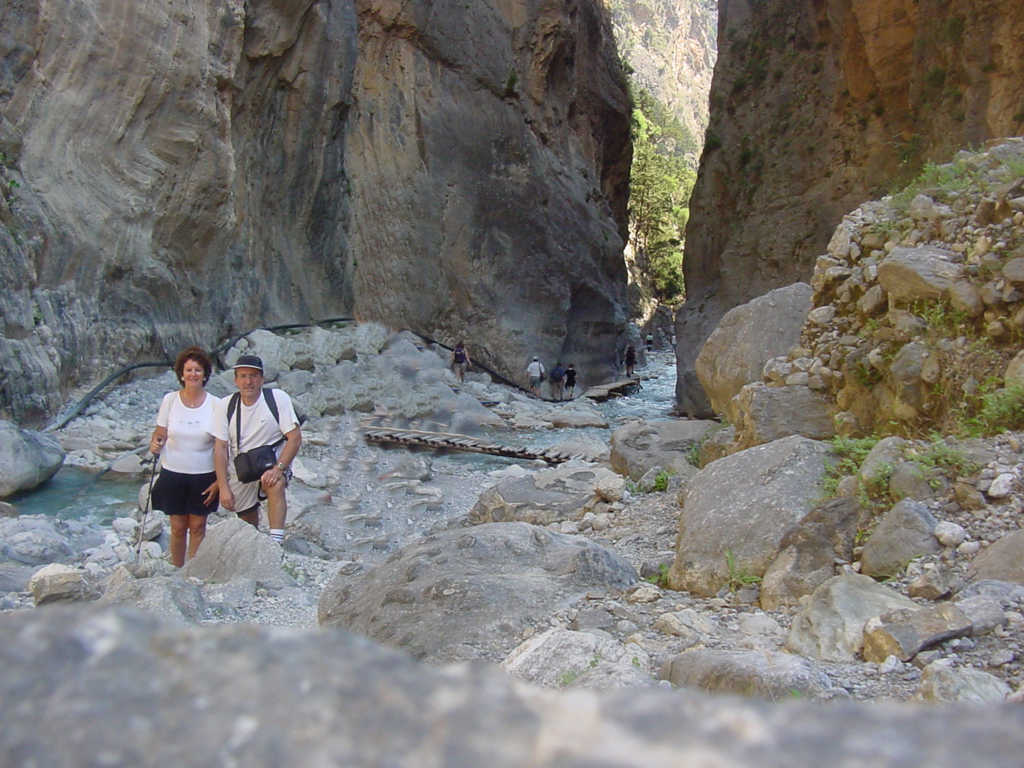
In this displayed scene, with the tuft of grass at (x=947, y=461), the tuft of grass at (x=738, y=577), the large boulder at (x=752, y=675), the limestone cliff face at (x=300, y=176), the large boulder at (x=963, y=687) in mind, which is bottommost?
the tuft of grass at (x=738, y=577)

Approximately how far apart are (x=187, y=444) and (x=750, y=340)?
16.1 ft

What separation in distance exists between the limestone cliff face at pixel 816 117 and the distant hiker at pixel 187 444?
12254 mm

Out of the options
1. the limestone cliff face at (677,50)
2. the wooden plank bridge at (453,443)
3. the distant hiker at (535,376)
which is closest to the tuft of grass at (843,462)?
the wooden plank bridge at (453,443)

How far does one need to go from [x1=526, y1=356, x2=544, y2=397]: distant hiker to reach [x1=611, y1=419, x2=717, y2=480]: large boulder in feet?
41.1

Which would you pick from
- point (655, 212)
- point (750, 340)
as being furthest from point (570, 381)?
point (655, 212)

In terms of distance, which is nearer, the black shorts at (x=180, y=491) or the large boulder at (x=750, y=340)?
the black shorts at (x=180, y=491)

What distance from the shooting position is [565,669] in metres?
2.60

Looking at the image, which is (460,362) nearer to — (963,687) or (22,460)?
(22,460)

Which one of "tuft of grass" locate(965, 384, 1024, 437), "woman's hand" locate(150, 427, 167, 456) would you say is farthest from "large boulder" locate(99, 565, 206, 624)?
"tuft of grass" locate(965, 384, 1024, 437)

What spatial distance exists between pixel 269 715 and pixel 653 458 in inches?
309

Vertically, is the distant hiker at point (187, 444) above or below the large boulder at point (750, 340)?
below

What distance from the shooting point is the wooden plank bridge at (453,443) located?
40.5ft

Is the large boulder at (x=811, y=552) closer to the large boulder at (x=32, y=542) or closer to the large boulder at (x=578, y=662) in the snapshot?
the large boulder at (x=578, y=662)

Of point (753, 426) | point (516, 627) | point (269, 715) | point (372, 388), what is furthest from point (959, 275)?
point (372, 388)
